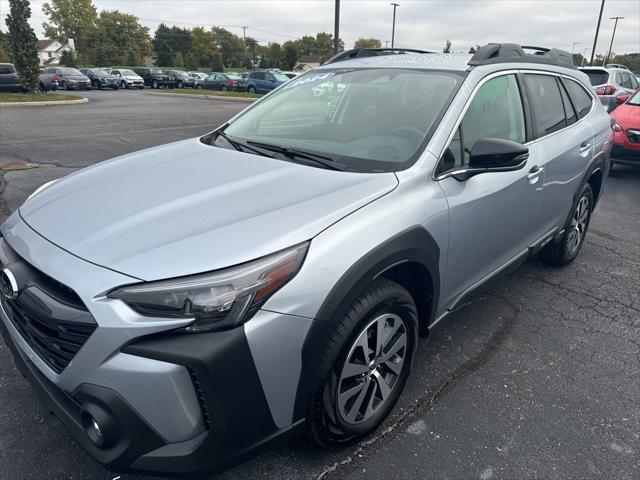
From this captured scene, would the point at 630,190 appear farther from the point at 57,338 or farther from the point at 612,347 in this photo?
the point at 57,338

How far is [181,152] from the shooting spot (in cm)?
292

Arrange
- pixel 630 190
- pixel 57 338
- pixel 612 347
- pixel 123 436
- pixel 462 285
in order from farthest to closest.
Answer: pixel 630 190 < pixel 612 347 < pixel 462 285 < pixel 57 338 < pixel 123 436

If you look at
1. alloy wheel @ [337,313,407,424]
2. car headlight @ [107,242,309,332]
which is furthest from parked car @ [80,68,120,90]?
car headlight @ [107,242,309,332]

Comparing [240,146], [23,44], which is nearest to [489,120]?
[240,146]

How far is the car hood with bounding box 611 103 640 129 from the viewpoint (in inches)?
304

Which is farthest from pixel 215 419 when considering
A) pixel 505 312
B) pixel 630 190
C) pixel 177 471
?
pixel 630 190

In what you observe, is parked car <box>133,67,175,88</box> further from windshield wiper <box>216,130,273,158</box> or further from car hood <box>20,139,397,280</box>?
car hood <box>20,139,397,280</box>

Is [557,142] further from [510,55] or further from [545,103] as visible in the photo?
[510,55]

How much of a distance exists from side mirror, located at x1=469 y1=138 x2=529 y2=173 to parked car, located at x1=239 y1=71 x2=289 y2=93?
86.0ft

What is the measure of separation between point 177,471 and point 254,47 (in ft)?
340

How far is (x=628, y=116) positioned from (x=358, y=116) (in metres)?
7.07

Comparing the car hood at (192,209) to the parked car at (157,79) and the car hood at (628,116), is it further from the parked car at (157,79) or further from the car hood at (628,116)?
the parked car at (157,79)

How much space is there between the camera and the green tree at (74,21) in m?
74.7

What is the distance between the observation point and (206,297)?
162 centimetres
